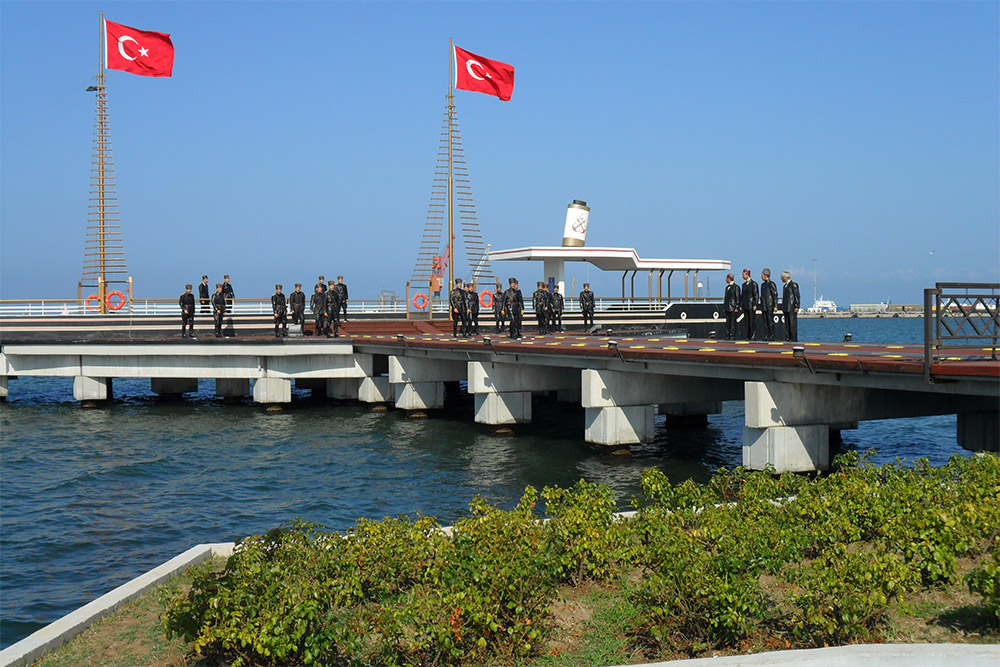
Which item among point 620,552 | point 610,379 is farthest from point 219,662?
point 610,379

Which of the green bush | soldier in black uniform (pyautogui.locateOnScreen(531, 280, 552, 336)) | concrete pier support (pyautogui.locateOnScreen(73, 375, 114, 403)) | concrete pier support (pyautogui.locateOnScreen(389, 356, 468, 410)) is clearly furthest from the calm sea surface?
the green bush

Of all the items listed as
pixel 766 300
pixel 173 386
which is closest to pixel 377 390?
pixel 173 386

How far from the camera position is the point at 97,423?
90.9 ft

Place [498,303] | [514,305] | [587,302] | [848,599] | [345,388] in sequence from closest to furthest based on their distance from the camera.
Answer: [848,599], [514,305], [345,388], [498,303], [587,302]

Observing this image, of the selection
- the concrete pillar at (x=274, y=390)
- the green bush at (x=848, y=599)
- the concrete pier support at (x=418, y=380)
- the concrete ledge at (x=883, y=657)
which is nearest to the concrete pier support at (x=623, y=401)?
the concrete pier support at (x=418, y=380)

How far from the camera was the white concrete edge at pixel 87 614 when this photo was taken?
692 cm

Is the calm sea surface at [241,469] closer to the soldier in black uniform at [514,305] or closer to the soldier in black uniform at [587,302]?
the soldier in black uniform at [514,305]

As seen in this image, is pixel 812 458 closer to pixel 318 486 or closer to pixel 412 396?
pixel 318 486

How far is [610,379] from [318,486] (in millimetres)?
7261

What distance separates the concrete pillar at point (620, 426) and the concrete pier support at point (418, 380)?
8164 mm

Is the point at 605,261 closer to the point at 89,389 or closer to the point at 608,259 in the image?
the point at 608,259

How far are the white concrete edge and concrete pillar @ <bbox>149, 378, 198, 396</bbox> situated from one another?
86.5 feet

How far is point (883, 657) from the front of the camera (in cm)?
568

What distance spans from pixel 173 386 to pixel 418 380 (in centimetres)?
1120
